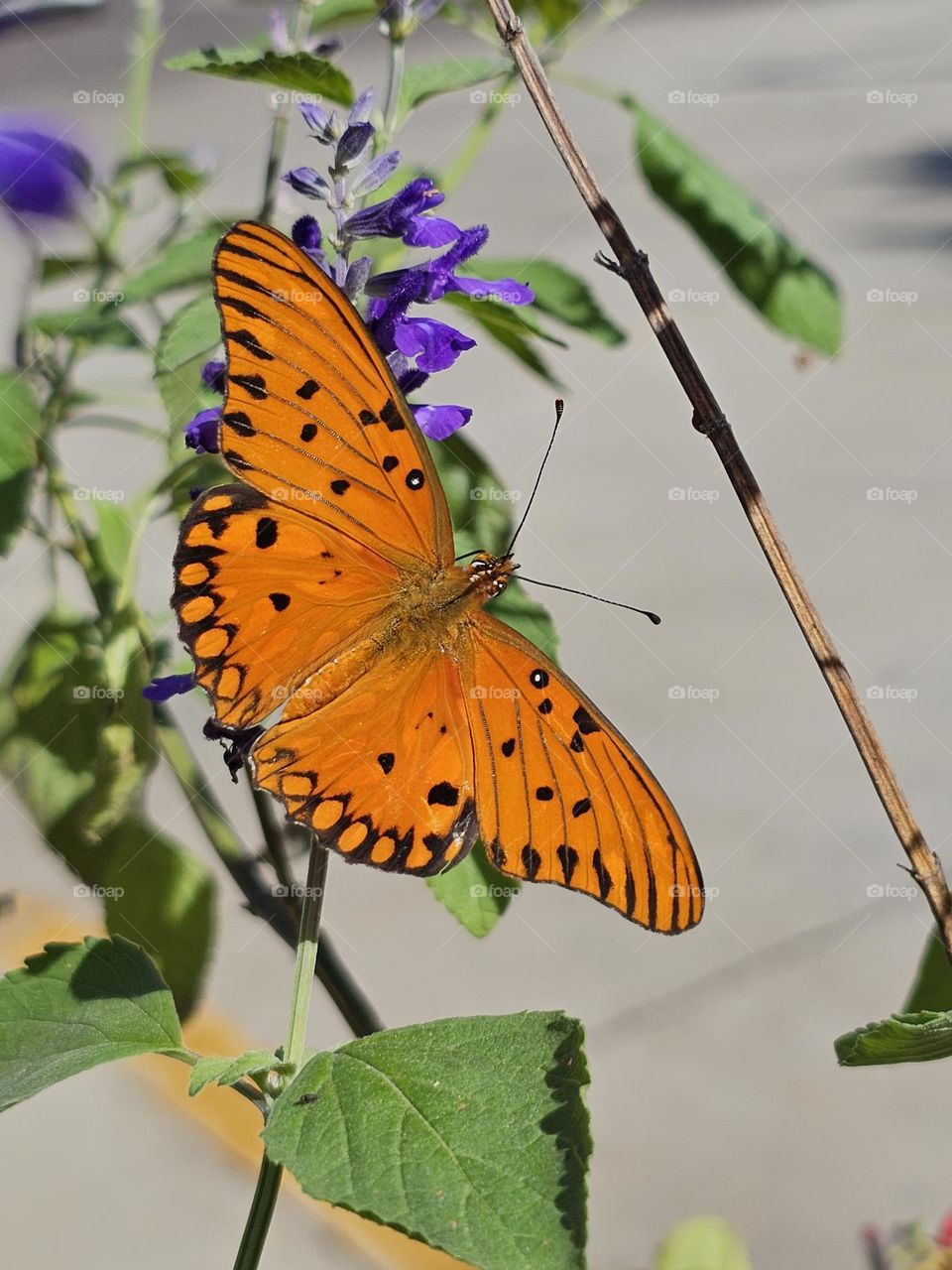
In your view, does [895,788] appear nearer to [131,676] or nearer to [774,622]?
[131,676]

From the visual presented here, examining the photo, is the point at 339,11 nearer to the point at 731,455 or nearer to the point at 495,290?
the point at 495,290

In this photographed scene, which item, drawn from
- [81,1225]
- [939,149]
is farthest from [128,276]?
[939,149]

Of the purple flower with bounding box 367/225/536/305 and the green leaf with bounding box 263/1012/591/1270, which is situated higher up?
the purple flower with bounding box 367/225/536/305

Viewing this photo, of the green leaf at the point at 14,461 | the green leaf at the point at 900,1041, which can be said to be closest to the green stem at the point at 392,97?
the green leaf at the point at 14,461

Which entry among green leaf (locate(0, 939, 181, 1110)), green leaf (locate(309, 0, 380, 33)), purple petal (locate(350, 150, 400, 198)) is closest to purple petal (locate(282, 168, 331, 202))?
purple petal (locate(350, 150, 400, 198))
